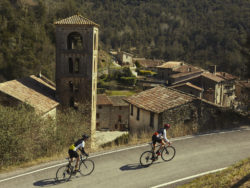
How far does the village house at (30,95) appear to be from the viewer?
18.4 m

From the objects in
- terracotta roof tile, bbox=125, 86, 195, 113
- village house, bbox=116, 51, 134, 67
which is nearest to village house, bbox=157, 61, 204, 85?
village house, bbox=116, 51, 134, 67

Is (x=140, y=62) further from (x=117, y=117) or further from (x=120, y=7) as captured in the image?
(x=120, y=7)

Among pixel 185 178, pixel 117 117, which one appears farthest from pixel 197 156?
pixel 117 117

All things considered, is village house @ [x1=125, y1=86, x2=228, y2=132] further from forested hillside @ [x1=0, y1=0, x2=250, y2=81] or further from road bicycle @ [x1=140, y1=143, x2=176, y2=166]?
forested hillside @ [x1=0, y1=0, x2=250, y2=81]

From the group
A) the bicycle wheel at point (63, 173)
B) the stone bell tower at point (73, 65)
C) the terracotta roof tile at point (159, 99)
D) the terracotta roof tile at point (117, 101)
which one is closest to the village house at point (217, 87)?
the terracotta roof tile at point (117, 101)

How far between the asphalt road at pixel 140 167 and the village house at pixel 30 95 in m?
7.31

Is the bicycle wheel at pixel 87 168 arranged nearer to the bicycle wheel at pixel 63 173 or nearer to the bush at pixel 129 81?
the bicycle wheel at pixel 63 173

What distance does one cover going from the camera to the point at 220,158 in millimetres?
11617

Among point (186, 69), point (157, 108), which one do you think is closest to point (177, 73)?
point (186, 69)

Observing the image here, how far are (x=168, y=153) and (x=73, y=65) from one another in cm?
1544

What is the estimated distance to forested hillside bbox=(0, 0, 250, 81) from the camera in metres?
52.1

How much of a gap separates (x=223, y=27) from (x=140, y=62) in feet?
141

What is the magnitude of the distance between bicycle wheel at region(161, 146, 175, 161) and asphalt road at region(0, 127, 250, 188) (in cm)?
19

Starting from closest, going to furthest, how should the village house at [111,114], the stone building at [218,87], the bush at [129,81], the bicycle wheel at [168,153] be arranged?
the bicycle wheel at [168,153] < the village house at [111,114] < the stone building at [218,87] < the bush at [129,81]
